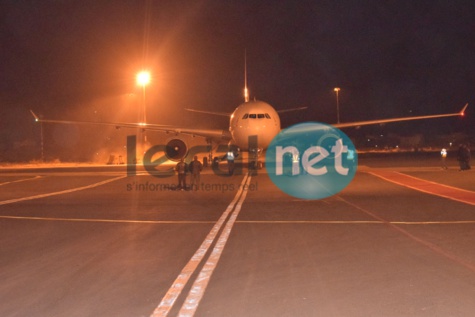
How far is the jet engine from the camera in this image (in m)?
31.9

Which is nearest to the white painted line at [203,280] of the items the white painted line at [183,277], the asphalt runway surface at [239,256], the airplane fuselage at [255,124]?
the asphalt runway surface at [239,256]

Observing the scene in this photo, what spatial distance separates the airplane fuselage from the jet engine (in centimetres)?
320

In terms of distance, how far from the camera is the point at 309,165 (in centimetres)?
3509

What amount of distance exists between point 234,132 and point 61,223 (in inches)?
723

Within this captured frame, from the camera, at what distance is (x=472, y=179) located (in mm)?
22797

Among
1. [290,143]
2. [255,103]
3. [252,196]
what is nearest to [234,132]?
[255,103]

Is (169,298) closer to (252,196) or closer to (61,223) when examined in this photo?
(61,223)

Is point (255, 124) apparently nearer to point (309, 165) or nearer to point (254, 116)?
point (254, 116)

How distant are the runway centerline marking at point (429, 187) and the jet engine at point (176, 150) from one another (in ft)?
35.5

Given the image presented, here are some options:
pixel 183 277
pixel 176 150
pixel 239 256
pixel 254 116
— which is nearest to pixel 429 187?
pixel 254 116

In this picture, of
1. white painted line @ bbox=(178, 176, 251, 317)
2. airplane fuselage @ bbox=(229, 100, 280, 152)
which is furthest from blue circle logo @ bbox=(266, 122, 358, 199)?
white painted line @ bbox=(178, 176, 251, 317)

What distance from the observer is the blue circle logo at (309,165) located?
824 inches

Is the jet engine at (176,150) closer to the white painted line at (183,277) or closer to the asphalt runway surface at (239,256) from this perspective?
the asphalt runway surface at (239,256)

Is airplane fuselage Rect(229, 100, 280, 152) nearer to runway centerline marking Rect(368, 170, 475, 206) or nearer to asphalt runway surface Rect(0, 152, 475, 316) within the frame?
runway centerline marking Rect(368, 170, 475, 206)
